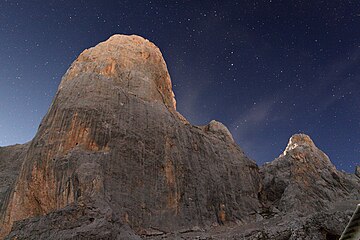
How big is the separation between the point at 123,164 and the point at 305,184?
81.5 ft

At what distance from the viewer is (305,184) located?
4081cm

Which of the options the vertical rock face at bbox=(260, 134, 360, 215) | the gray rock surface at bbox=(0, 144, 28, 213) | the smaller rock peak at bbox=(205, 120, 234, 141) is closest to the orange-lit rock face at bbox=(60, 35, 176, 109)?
the smaller rock peak at bbox=(205, 120, 234, 141)

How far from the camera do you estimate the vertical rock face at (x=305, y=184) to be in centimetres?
3688

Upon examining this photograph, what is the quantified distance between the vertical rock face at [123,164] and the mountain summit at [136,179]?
4.1 inches

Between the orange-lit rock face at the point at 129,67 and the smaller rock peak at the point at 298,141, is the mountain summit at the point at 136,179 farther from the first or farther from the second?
the smaller rock peak at the point at 298,141

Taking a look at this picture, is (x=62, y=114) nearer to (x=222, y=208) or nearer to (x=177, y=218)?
(x=177, y=218)

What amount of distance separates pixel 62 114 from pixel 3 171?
13192 mm

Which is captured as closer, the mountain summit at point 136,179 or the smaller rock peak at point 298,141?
the mountain summit at point 136,179

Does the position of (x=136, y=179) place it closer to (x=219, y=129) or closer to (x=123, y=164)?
(x=123, y=164)

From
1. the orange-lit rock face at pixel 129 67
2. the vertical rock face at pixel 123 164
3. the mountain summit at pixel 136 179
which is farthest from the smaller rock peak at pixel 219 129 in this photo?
the orange-lit rock face at pixel 129 67

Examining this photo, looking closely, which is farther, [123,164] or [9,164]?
[9,164]

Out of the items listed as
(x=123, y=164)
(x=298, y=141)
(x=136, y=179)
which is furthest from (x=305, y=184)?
(x=123, y=164)

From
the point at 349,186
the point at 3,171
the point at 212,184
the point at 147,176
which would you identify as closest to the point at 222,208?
the point at 212,184

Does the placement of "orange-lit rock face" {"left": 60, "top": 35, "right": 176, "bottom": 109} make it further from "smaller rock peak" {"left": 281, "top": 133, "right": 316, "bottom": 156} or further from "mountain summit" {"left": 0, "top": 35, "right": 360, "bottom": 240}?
"smaller rock peak" {"left": 281, "top": 133, "right": 316, "bottom": 156}
